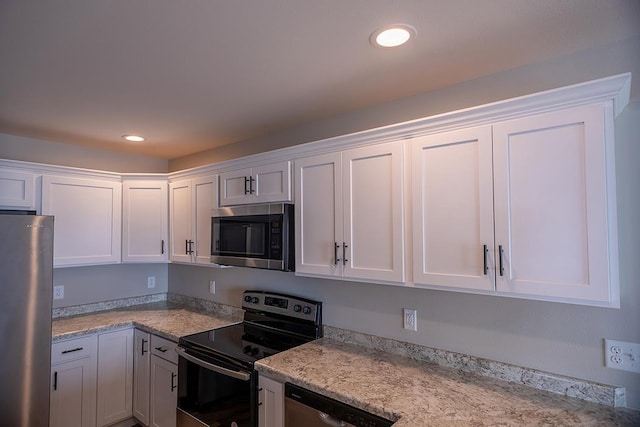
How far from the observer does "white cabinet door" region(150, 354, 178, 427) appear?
251 cm

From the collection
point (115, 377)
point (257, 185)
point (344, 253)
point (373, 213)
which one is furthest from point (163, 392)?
point (373, 213)

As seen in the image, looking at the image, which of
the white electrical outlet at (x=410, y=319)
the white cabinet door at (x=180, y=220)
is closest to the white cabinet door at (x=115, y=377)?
the white cabinet door at (x=180, y=220)

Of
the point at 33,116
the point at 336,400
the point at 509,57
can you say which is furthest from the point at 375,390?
the point at 33,116

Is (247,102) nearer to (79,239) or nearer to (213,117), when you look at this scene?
(213,117)

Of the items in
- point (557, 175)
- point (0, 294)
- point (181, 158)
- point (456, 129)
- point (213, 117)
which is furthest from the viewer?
point (181, 158)

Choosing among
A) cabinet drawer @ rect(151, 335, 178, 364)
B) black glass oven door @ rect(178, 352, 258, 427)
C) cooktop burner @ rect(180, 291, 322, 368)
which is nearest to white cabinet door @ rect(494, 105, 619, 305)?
cooktop burner @ rect(180, 291, 322, 368)

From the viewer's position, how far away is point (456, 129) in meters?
1.58

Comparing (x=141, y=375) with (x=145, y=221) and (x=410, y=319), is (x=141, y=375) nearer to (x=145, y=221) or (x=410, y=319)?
(x=145, y=221)

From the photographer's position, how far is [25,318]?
2145 mm

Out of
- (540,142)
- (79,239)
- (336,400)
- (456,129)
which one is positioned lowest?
(336,400)

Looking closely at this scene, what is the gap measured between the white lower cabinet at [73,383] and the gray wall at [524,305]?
181cm

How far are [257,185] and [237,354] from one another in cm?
109

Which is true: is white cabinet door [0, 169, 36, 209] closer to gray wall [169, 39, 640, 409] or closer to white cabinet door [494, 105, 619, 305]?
gray wall [169, 39, 640, 409]

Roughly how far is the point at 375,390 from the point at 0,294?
87.1 inches
